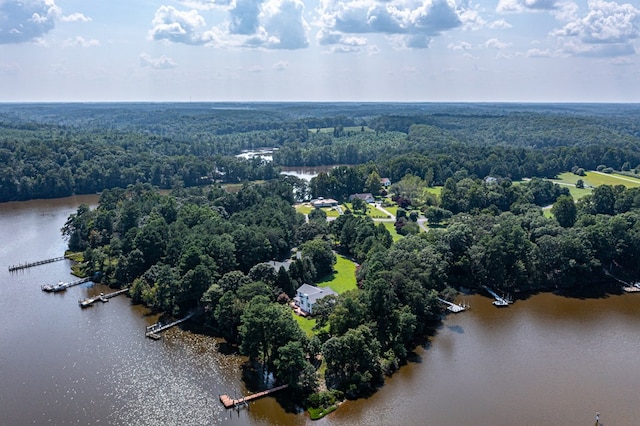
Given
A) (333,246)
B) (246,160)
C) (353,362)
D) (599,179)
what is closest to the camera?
(353,362)

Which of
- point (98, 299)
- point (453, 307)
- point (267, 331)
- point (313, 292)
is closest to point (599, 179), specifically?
point (453, 307)

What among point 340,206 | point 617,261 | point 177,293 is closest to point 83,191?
point 340,206

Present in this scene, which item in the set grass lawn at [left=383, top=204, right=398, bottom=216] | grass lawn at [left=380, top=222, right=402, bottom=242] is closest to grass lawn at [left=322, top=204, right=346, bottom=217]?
grass lawn at [left=383, top=204, right=398, bottom=216]

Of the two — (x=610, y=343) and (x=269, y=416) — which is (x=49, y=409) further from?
(x=610, y=343)

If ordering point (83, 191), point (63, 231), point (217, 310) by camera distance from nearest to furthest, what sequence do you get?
point (217, 310)
point (63, 231)
point (83, 191)

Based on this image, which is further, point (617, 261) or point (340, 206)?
point (340, 206)

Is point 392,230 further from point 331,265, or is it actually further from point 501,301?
point 501,301

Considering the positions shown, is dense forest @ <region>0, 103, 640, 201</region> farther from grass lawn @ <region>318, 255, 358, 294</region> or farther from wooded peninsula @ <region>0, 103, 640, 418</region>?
grass lawn @ <region>318, 255, 358, 294</region>
